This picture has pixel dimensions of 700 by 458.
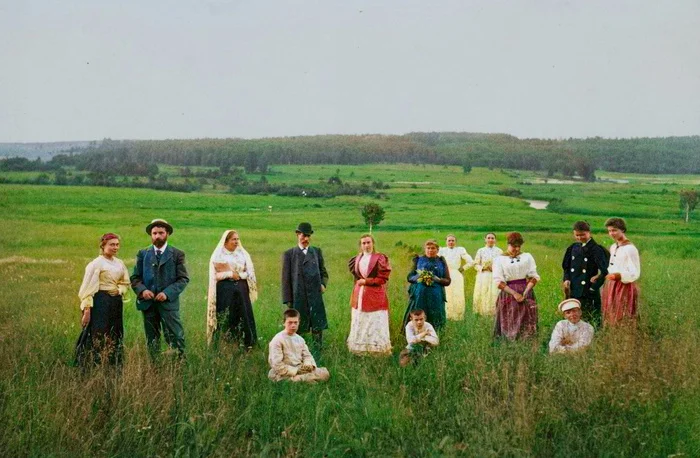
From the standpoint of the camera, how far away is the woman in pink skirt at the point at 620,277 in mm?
8492

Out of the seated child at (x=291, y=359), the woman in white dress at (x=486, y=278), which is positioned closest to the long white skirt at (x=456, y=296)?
the woman in white dress at (x=486, y=278)

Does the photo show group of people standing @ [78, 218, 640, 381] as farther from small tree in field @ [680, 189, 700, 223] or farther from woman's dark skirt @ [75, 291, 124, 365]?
small tree in field @ [680, 189, 700, 223]

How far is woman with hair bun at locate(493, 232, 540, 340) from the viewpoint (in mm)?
8258

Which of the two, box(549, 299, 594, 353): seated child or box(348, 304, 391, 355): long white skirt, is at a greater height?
box(549, 299, 594, 353): seated child

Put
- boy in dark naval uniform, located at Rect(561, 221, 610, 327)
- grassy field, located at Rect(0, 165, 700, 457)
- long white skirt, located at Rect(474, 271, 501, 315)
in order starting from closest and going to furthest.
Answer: grassy field, located at Rect(0, 165, 700, 457), boy in dark naval uniform, located at Rect(561, 221, 610, 327), long white skirt, located at Rect(474, 271, 501, 315)

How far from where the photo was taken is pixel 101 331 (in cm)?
754

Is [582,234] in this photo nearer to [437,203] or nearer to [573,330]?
[573,330]

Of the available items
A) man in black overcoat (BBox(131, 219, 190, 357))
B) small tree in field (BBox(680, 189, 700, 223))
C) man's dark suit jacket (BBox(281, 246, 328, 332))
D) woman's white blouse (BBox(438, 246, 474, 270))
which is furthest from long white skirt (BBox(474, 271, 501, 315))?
man in black overcoat (BBox(131, 219, 190, 357))

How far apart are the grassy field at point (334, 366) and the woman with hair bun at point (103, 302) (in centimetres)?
27

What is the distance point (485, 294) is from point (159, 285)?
473cm

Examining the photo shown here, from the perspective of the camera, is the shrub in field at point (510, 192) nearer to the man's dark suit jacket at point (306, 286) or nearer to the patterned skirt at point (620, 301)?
the patterned skirt at point (620, 301)

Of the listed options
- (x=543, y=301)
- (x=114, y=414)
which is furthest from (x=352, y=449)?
(x=543, y=301)

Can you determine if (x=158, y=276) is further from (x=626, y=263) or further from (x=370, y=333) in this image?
(x=626, y=263)

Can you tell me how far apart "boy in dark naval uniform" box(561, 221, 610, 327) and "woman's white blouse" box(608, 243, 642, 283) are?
0.18 metres
